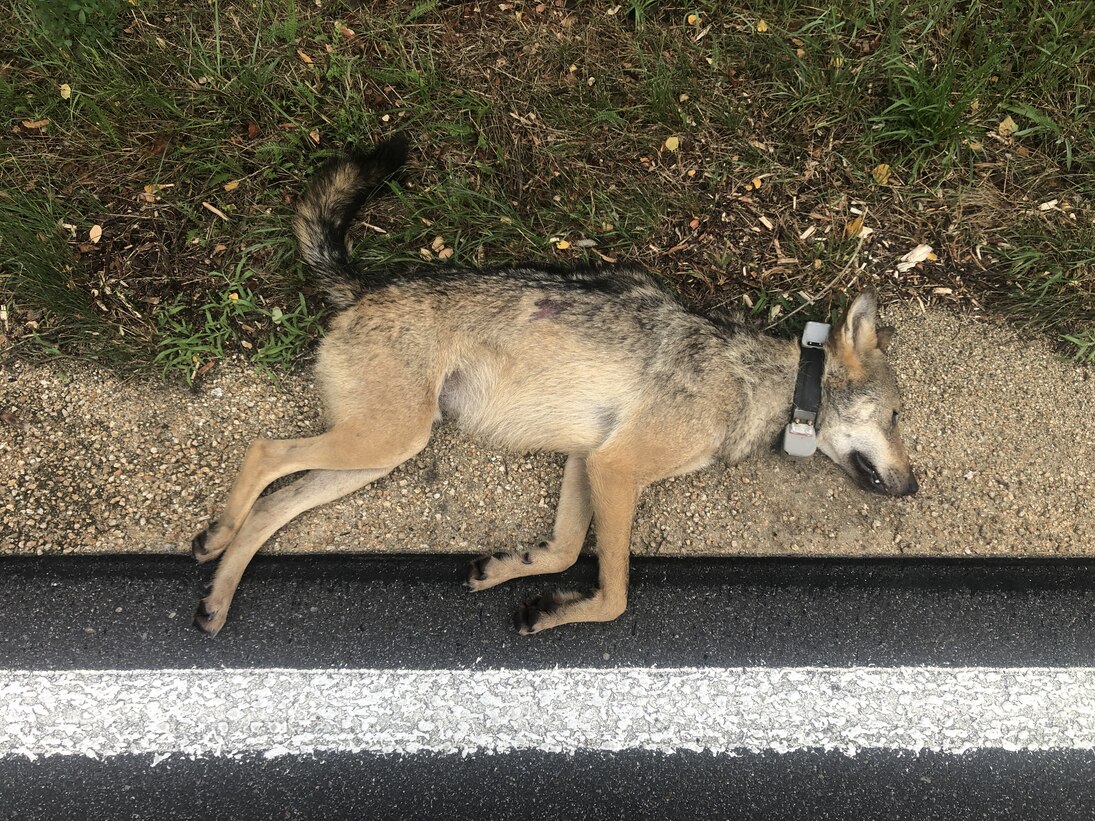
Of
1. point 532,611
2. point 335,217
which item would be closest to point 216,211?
point 335,217

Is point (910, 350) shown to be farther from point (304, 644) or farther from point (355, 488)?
point (304, 644)

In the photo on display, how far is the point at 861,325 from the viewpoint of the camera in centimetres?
335

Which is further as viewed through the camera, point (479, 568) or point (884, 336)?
point (884, 336)

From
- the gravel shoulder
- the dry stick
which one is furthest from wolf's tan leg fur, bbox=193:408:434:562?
the dry stick

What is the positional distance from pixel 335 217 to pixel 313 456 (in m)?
1.28

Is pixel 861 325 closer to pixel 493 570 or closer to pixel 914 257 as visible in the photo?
pixel 914 257

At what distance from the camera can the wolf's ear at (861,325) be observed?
129 inches

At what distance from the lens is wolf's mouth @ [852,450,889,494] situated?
11.4 feet

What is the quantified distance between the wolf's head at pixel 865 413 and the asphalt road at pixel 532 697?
0.52 meters

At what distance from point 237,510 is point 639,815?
2342 millimetres

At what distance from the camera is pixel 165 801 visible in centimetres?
276

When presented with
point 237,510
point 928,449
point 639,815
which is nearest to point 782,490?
point 928,449

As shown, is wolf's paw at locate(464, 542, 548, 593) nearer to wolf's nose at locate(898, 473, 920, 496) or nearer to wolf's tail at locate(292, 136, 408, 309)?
wolf's tail at locate(292, 136, 408, 309)

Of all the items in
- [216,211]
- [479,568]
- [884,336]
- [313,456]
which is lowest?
[479,568]
